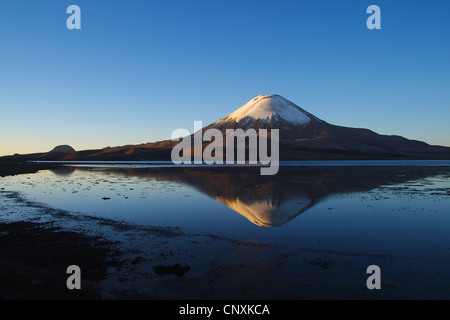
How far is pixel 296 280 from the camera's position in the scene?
10.3m

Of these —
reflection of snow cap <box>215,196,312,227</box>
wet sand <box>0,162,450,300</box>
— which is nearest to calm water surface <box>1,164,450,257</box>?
reflection of snow cap <box>215,196,312,227</box>

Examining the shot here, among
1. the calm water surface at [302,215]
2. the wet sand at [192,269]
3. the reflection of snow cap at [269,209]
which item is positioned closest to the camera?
the wet sand at [192,269]

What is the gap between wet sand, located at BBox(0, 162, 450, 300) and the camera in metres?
9.41

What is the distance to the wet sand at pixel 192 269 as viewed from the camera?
30.9ft

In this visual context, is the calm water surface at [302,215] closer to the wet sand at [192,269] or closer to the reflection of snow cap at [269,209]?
the reflection of snow cap at [269,209]

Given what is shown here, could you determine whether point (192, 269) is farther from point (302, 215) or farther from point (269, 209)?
point (269, 209)

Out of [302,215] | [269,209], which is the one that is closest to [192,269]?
[302,215]

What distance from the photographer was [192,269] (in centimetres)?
1137

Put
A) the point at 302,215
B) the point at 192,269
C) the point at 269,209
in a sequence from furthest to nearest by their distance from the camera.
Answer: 1. the point at 269,209
2. the point at 302,215
3. the point at 192,269

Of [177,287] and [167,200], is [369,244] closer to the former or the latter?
[177,287]

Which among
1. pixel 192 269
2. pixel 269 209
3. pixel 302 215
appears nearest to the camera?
pixel 192 269

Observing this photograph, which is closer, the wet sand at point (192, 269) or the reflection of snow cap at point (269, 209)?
the wet sand at point (192, 269)

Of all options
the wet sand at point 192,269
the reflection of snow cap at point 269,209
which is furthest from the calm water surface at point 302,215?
the wet sand at point 192,269
